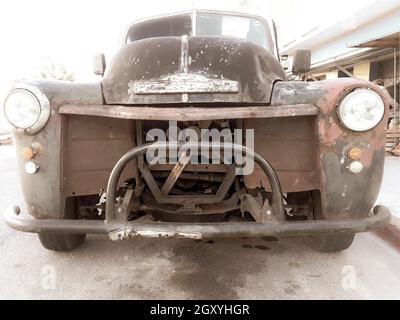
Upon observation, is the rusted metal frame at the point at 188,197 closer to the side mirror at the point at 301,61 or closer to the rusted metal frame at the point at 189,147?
the rusted metal frame at the point at 189,147

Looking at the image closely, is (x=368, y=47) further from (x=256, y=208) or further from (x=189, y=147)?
(x=189, y=147)

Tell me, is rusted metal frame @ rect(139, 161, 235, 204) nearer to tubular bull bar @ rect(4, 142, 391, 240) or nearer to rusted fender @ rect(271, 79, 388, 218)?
tubular bull bar @ rect(4, 142, 391, 240)

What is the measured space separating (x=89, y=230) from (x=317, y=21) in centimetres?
1387

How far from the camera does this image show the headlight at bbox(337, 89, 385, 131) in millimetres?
2184

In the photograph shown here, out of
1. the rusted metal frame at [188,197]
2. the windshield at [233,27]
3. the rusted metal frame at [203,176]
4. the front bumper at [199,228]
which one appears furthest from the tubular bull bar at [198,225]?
the windshield at [233,27]

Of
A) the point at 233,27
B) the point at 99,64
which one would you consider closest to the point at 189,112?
the point at 233,27

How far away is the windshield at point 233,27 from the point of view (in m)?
3.77

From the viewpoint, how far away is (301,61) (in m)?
3.50

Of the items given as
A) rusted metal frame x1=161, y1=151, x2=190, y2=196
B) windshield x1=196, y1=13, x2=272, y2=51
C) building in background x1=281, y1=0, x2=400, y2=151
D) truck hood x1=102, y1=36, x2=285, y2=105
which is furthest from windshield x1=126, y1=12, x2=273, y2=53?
building in background x1=281, y1=0, x2=400, y2=151

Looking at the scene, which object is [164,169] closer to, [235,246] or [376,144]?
[235,246]

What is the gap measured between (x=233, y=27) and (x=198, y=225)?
8.49 ft

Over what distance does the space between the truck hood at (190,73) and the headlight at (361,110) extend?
1.63ft
